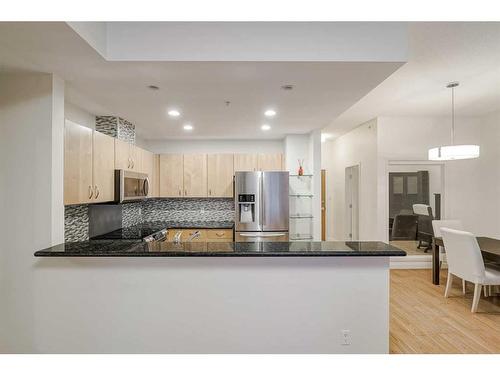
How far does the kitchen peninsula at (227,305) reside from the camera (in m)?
2.22

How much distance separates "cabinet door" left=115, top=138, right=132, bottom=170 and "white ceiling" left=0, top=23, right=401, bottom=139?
352 millimetres

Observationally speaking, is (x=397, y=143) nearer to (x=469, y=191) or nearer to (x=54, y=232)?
(x=469, y=191)

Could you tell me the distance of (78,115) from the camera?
3.51 meters

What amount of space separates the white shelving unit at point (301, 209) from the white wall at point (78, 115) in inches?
115

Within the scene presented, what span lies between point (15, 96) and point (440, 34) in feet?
10.9

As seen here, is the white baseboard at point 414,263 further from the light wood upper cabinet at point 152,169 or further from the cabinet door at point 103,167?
the cabinet door at point 103,167

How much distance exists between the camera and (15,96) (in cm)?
236

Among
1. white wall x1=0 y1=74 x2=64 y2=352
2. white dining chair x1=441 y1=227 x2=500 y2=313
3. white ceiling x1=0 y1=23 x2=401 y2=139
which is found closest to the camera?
white ceiling x1=0 y1=23 x2=401 y2=139

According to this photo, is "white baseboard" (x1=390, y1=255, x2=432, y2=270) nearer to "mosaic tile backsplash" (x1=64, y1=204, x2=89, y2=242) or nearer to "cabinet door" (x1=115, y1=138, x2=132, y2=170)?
"cabinet door" (x1=115, y1=138, x2=132, y2=170)

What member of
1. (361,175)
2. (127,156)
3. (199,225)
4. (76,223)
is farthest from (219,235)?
(361,175)

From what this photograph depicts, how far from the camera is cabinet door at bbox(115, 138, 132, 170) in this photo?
3.60 meters

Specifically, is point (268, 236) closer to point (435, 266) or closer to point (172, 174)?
point (172, 174)

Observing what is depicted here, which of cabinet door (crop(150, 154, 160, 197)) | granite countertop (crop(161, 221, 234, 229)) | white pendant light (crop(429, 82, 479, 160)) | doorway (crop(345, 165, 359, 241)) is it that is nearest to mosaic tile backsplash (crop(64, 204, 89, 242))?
granite countertop (crop(161, 221, 234, 229))

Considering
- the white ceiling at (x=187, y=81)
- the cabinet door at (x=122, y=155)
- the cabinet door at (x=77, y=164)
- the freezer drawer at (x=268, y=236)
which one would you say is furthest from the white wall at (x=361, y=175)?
the cabinet door at (x=77, y=164)
